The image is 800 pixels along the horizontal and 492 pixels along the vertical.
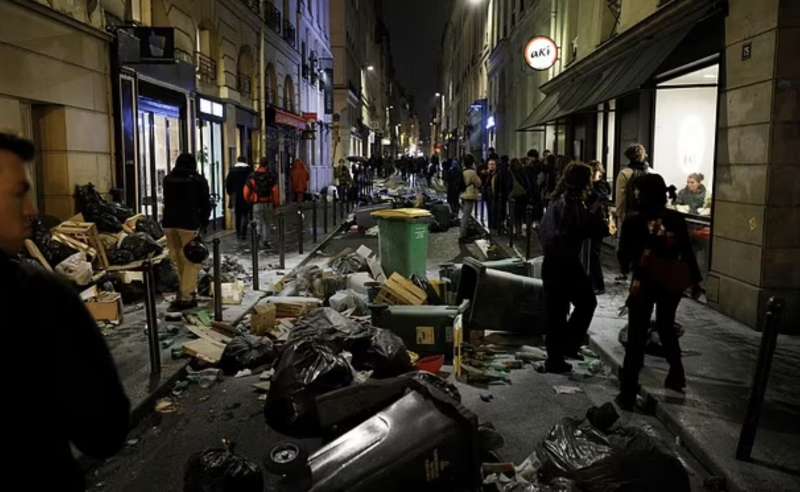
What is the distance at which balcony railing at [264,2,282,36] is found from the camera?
1034 inches

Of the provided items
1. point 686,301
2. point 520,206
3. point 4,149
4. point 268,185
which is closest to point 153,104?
point 268,185

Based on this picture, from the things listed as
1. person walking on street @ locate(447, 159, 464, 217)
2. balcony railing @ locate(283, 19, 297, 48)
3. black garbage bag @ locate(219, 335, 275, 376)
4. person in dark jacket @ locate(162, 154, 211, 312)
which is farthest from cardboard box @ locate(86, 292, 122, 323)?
balcony railing @ locate(283, 19, 297, 48)

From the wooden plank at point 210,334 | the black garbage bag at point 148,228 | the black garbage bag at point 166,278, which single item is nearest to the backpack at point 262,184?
the black garbage bag at point 148,228

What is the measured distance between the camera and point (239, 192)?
56.2ft

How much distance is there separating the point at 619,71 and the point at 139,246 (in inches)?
355

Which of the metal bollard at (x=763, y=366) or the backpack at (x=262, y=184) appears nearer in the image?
the metal bollard at (x=763, y=366)

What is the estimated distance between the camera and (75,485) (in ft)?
6.05

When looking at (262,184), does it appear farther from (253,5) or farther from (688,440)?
(253,5)

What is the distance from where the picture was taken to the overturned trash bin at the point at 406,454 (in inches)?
142

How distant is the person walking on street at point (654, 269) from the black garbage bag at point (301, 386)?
7.77 feet

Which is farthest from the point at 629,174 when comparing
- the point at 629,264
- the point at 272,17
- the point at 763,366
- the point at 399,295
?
the point at 272,17

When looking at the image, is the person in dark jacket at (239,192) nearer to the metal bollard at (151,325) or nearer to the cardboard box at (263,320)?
the cardboard box at (263,320)

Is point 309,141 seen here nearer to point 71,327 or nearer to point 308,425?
point 308,425

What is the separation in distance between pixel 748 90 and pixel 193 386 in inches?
279
